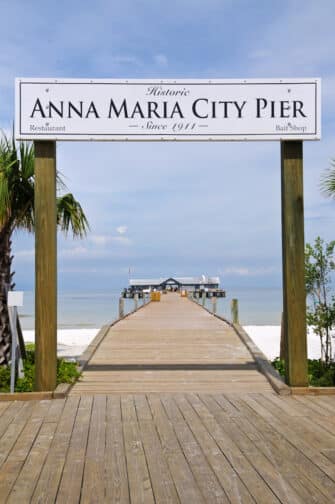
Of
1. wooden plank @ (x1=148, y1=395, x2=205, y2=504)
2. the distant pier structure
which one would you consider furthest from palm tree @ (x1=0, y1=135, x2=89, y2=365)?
the distant pier structure

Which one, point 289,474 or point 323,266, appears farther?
point 323,266

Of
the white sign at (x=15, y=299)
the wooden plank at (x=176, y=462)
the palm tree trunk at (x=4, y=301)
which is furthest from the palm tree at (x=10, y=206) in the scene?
the wooden plank at (x=176, y=462)

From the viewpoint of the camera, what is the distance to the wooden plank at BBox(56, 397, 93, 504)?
134 inches

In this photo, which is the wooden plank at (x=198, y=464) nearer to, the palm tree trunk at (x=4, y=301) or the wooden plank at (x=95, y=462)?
the wooden plank at (x=95, y=462)

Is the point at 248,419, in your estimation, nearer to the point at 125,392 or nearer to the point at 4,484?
the point at 125,392

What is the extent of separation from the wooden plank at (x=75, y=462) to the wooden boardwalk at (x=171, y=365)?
1.47m

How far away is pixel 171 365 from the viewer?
8.43 m

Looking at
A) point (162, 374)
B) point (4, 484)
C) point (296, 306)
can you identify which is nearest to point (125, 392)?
point (162, 374)

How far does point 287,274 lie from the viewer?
657 centimetres

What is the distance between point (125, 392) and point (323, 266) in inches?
146

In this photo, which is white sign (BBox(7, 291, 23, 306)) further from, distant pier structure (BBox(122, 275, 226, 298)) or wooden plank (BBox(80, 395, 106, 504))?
distant pier structure (BBox(122, 275, 226, 298))

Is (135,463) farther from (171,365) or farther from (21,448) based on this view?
(171,365)

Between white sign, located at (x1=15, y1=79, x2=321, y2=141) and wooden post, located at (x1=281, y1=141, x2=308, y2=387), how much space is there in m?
0.33

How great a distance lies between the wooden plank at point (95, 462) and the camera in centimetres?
342
